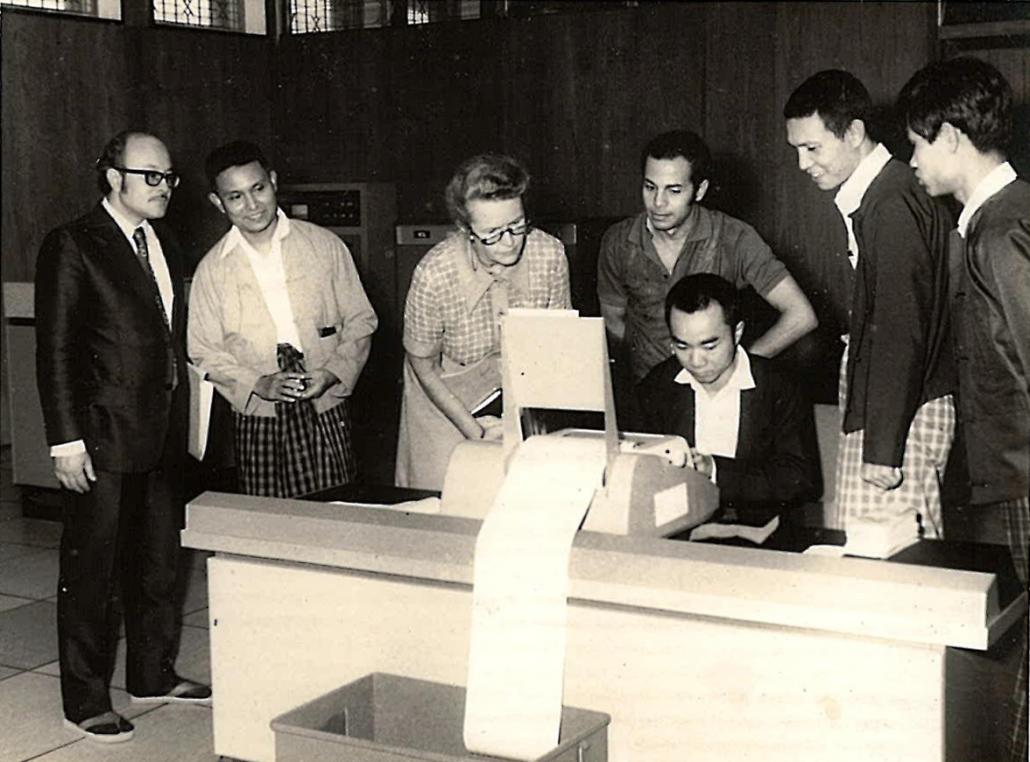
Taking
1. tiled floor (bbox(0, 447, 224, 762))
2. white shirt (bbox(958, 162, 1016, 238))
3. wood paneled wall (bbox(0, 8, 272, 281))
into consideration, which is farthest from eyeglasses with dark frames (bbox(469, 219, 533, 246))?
wood paneled wall (bbox(0, 8, 272, 281))

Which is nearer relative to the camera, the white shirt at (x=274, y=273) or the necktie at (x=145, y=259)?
the necktie at (x=145, y=259)

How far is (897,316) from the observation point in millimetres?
2266

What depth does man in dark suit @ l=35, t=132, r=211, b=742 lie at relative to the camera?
2768 millimetres

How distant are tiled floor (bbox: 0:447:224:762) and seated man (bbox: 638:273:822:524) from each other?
4.23 ft

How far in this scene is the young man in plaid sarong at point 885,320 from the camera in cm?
227

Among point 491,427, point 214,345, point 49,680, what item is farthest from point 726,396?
point 49,680

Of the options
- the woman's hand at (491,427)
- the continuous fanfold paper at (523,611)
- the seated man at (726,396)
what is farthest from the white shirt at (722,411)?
the continuous fanfold paper at (523,611)

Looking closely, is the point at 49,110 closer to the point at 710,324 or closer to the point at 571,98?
the point at 571,98

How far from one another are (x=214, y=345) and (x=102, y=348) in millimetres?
382

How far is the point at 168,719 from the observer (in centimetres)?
295

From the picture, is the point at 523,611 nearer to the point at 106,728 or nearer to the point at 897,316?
the point at 897,316

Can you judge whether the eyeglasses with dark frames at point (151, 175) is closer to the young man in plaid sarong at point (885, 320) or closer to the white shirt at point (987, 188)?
the young man in plaid sarong at point (885, 320)

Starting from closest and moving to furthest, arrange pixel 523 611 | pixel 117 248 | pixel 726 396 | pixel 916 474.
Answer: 1. pixel 523 611
2. pixel 916 474
3. pixel 726 396
4. pixel 117 248

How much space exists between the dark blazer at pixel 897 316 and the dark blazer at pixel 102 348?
5.14ft
